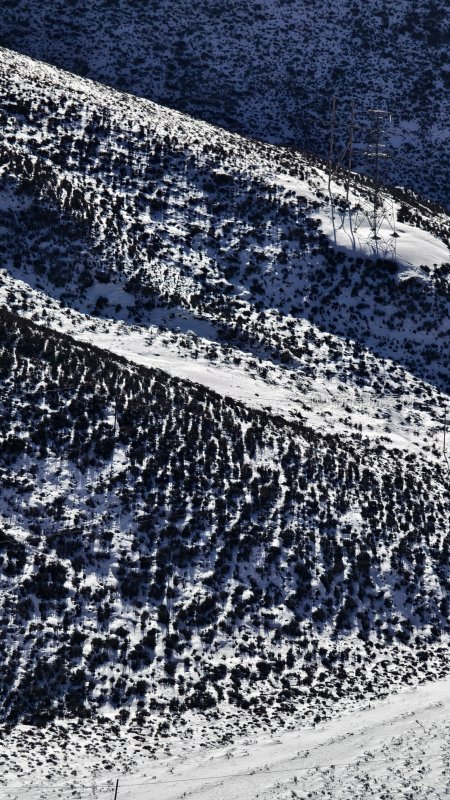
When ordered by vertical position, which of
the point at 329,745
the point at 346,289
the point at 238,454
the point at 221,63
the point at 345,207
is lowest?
the point at 329,745

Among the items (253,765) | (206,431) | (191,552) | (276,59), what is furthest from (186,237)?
(276,59)

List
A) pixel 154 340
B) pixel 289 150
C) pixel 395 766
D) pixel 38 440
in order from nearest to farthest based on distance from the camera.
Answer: pixel 395 766, pixel 38 440, pixel 154 340, pixel 289 150

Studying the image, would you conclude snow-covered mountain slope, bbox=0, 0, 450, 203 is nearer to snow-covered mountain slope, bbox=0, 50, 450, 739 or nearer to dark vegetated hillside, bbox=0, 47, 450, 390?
dark vegetated hillside, bbox=0, 47, 450, 390

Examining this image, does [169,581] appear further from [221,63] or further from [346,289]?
[221,63]

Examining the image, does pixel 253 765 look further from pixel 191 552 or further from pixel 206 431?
pixel 206 431

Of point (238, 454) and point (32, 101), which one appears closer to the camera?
point (238, 454)

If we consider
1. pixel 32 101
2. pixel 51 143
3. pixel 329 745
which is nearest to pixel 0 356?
pixel 329 745

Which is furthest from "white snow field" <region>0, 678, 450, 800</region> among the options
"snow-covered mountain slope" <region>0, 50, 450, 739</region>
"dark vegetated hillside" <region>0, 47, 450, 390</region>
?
"dark vegetated hillside" <region>0, 47, 450, 390</region>
